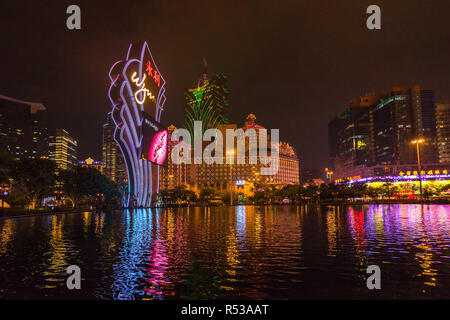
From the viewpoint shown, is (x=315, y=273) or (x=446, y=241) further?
(x=446, y=241)

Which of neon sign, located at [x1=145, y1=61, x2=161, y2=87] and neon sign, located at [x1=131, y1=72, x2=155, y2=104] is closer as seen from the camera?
neon sign, located at [x1=131, y1=72, x2=155, y2=104]

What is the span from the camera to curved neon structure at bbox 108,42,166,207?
76688 mm

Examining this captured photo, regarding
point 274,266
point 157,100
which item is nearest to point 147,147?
point 157,100

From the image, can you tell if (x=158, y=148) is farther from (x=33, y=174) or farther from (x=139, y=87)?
(x=33, y=174)

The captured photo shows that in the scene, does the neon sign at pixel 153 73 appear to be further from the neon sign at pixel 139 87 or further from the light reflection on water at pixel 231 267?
the light reflection on water at pixel 231 267

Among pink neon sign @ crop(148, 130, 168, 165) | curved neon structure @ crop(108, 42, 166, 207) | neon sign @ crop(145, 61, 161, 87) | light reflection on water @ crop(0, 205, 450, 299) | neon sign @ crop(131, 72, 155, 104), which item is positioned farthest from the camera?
neon sign @ crop(145, 61, 161, 87)

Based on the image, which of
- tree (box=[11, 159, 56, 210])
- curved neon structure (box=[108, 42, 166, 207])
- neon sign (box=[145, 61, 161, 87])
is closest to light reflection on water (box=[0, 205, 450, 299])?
tree (box=[11, 159, 56, 210])

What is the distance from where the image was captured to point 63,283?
1037cm

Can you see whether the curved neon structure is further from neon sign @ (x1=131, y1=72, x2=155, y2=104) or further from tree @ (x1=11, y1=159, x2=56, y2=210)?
tree @ (x1=11, y1=159, x2=56, y2=210)

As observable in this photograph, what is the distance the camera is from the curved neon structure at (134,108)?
76.7 metres

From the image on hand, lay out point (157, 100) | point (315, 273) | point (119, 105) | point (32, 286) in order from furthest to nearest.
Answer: point (157, 100), point (119, 105), point (315, 273), point (32, 286)

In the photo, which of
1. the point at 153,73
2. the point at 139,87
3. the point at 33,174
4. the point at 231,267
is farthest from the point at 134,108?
the point at 231,267
